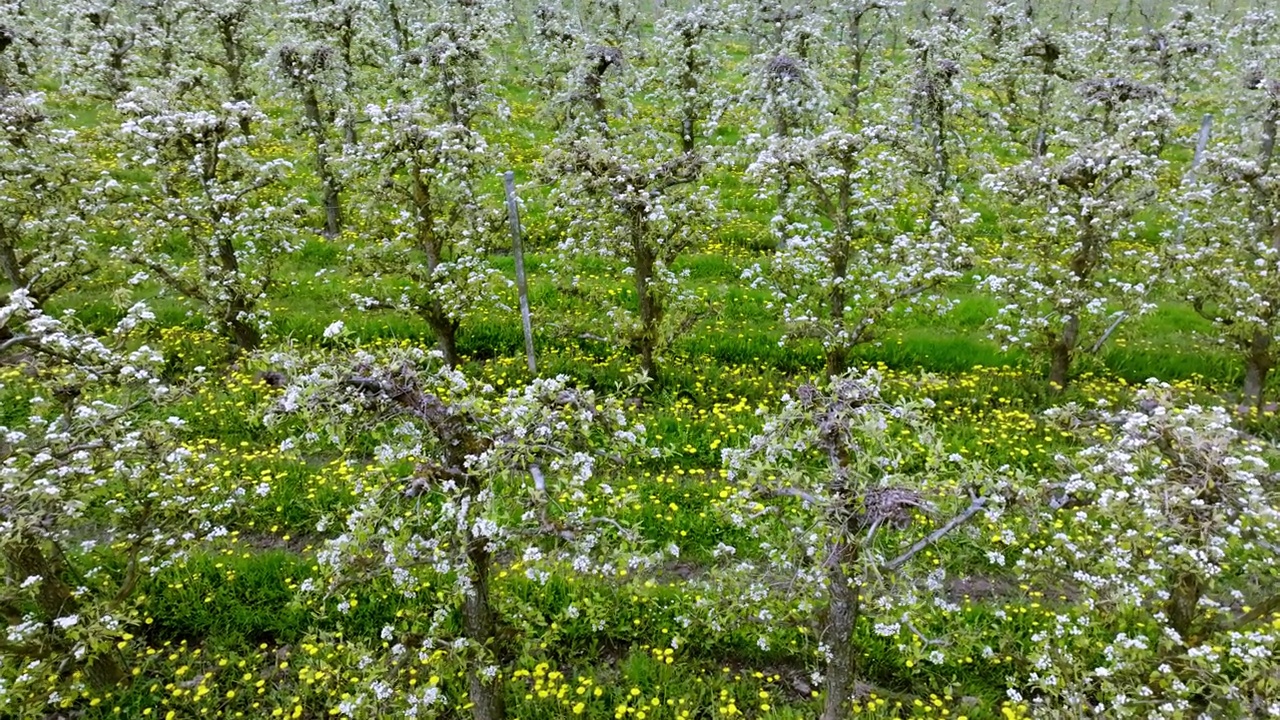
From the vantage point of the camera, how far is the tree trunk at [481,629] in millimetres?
5883

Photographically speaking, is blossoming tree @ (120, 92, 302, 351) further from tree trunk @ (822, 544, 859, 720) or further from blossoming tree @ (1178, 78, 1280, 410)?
blossoming tree @ (1178, 78, 1280, 410)

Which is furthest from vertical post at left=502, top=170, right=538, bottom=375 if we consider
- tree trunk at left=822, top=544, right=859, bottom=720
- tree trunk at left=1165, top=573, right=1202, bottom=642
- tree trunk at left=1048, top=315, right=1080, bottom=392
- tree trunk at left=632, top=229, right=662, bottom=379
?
tree trunk at left=1165, top=573, right=1202, bottom=642

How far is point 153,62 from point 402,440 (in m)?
21.8

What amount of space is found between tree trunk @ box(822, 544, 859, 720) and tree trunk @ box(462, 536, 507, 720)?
265 cm

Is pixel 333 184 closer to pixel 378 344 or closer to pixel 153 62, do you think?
pixel 378 344

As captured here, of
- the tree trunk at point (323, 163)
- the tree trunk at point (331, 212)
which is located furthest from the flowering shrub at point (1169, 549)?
the tree trunk at point (331, 212)

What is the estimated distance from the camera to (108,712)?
7113 mm

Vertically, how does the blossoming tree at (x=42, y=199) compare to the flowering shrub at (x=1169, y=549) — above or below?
above

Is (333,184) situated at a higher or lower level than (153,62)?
lower

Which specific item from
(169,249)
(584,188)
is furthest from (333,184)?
(584,188)

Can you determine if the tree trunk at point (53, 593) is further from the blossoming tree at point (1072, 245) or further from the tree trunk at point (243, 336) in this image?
the blossoming tree at point (1072, 245)

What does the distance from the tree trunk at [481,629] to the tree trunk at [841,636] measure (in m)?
2.65

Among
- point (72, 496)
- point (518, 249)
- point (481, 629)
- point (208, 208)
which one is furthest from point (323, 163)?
point (481, 629)

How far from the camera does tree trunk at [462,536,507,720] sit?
588 centimetres
